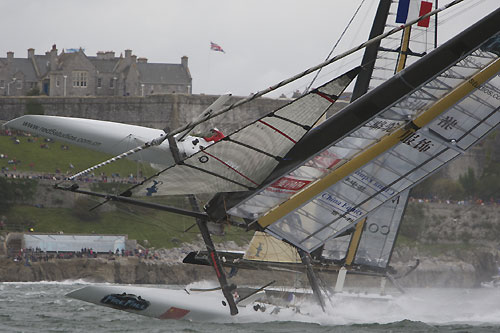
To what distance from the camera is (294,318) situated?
23.8 meters

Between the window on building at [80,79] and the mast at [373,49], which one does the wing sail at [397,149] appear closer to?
the mast at [373,49]

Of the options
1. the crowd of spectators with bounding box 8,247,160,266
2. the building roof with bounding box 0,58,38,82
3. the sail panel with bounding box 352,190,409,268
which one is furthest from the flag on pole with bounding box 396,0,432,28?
the building roof with bounding box 0,58,38,82

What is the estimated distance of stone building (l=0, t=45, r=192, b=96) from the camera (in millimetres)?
87875

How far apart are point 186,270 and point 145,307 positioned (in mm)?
33368

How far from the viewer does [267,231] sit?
22.6m

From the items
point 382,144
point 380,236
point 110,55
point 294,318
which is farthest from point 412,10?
point 110,55

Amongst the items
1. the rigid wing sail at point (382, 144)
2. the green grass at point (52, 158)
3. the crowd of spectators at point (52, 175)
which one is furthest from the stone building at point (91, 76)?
the rigid wing sail at point (382, 144)

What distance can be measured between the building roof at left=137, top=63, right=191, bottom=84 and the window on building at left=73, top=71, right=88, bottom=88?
4883mm

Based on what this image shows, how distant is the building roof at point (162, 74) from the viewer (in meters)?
90.2

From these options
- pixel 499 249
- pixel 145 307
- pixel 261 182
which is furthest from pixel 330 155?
pixel 499 249

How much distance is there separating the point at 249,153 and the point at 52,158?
1938 inches

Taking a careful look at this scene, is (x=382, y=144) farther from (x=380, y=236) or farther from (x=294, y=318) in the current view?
(x=380, y=236)

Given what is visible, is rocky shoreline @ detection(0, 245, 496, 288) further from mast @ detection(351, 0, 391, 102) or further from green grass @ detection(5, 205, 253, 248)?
mast @ detection(351, 0, 391, 102)

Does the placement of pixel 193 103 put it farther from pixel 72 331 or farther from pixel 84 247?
pixel 72 331
